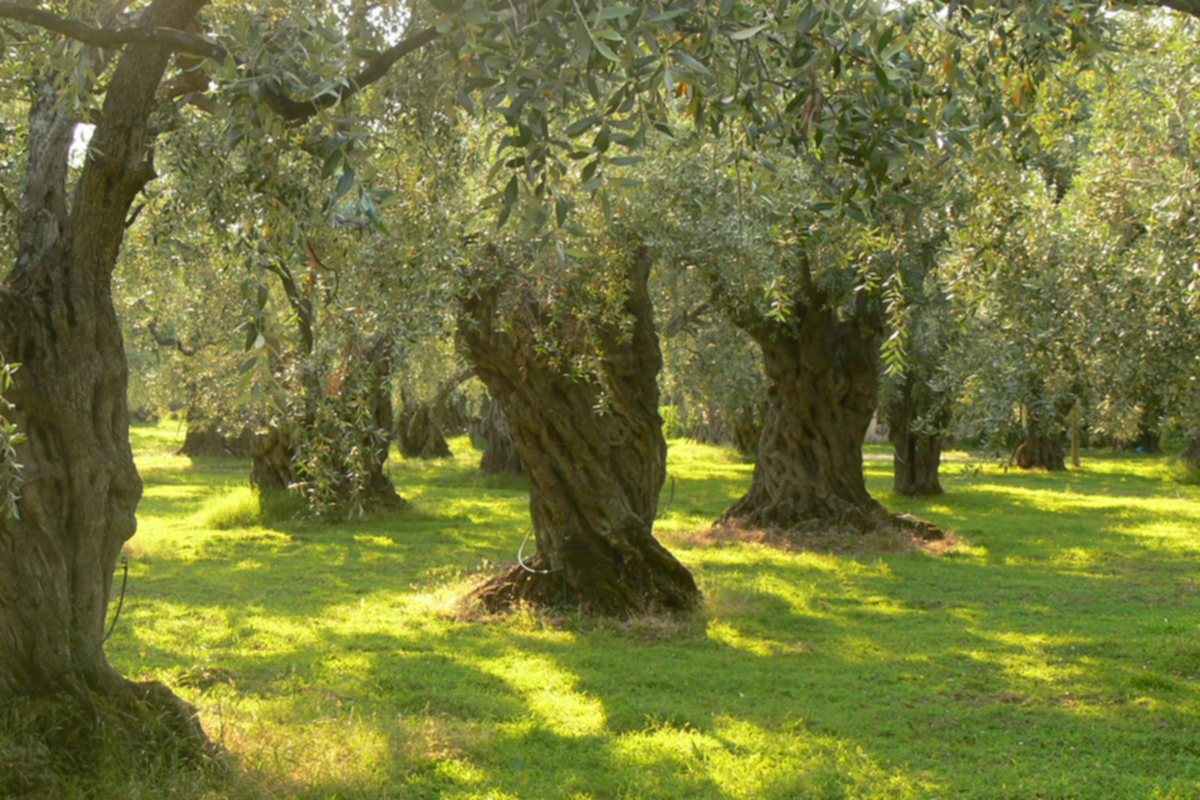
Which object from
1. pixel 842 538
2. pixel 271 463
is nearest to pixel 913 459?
pixel 842 538

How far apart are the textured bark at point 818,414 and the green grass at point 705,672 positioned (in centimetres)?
166

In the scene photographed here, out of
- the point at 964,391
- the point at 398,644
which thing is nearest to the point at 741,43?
the point at 398,644

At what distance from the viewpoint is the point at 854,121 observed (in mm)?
4887

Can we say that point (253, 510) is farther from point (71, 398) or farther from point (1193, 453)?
point (1193, 453)

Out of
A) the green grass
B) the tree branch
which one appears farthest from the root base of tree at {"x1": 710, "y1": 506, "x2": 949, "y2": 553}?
the tree branch

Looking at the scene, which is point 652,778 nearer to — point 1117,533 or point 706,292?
point 706,292

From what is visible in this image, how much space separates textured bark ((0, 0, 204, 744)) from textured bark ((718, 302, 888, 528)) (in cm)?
1311

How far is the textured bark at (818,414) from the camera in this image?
61.3 feet

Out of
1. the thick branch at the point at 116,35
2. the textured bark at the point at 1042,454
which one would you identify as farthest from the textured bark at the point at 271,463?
the textured bark at the point at 1042,454

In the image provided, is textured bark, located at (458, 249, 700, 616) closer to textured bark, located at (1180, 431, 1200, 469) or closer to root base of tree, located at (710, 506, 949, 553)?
root base of tree, located at (710, 506, 949, 553)

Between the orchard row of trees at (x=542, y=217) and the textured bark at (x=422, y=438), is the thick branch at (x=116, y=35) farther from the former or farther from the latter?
the textured bark at (x=422, y=438)

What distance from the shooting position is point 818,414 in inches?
748

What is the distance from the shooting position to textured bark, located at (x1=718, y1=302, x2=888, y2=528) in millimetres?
18688

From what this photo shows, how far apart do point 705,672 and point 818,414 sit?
387 inches
